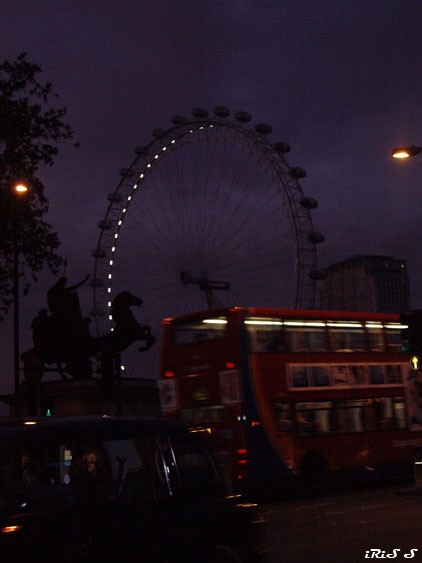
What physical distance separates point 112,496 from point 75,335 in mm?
39568

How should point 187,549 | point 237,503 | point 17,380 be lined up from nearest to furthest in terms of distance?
point 187,549 → point 237,503 → point 17,380

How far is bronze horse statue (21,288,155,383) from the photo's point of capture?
4212 cm

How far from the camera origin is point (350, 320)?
22.8m

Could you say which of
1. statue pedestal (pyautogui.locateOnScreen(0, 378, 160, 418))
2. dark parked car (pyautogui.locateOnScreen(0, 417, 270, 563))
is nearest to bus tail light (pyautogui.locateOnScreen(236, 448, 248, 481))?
dark parked car (pyautogui.locateOnScreen(0, 417, 270, 563))

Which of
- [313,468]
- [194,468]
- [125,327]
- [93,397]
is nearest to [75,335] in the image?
[125,327]

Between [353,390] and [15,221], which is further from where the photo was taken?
[15,221]

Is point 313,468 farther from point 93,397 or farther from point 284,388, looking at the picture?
point 93,397

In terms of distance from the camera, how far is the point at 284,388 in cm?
2102

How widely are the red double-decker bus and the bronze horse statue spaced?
19.5 meters

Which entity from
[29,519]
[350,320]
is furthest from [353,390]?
[29,519]

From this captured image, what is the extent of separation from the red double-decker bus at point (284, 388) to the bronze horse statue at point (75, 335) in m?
19.5

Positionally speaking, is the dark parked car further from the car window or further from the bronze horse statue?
the bronze horse statue

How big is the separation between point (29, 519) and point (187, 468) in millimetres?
1522

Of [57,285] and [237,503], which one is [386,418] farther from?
[57,285]
